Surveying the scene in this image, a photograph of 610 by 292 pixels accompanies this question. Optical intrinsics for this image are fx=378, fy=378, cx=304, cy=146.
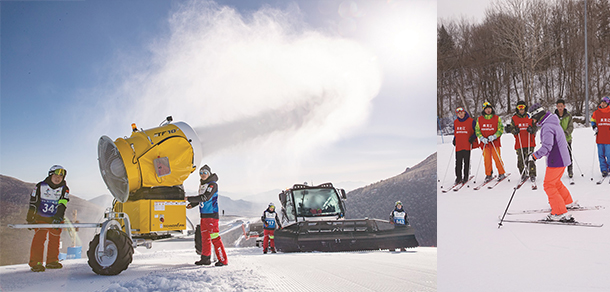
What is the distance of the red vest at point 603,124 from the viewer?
18.7 ft

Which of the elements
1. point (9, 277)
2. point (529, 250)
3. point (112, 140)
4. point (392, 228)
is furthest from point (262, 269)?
point (392, 228)

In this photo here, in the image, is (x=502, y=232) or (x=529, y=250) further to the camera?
(x=502, y=232)

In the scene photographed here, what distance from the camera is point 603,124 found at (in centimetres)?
574

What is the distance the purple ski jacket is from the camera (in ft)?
12.6

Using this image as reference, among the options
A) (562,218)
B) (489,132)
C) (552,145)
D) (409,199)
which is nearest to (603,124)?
(489,132)

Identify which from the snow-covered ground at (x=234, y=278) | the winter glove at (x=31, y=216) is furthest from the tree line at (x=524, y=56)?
the winter glove at (x=31, y=216)

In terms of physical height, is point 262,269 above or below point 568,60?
below

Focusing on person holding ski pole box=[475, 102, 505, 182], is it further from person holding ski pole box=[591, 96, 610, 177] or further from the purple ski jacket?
the purple ski jacket

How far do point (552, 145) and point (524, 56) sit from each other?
33.0 feet

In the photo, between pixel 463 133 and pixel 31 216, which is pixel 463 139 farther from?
pixel 31 216

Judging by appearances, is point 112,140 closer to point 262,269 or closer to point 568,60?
point 262,269

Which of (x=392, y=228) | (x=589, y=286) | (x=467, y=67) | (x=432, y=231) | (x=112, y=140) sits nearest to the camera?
(x=589, y=286)

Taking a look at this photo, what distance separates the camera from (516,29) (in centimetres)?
1213

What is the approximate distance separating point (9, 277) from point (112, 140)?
1.18 metres
